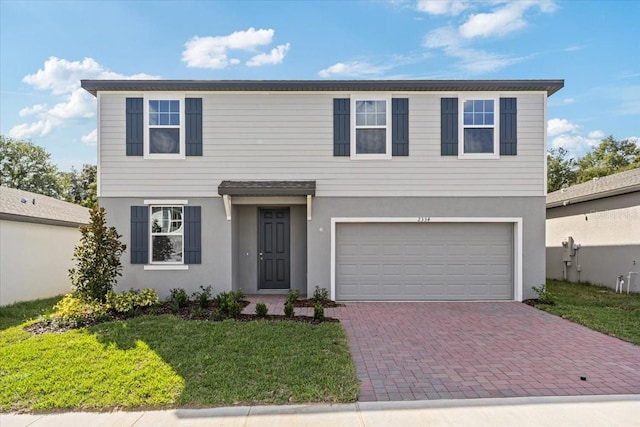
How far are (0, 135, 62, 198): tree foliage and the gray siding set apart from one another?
28.1 meters

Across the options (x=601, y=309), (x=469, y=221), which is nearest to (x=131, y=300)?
(x=469, y=221)

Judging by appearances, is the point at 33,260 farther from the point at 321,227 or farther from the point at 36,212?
the point at 321,227

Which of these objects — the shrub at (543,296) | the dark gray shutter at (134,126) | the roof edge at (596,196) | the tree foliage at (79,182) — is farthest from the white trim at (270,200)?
the tree foliage at (79,182)

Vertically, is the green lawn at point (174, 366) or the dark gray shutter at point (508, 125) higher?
the dark gray shutter at point (508, 125)

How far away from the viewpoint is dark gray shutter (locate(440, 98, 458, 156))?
9.62 metres

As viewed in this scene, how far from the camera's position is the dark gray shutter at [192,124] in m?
9.62

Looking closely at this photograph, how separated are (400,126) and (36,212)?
417 inches

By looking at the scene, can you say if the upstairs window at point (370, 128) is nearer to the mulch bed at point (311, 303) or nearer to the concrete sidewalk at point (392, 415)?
the mulch bed at point (311, 303)

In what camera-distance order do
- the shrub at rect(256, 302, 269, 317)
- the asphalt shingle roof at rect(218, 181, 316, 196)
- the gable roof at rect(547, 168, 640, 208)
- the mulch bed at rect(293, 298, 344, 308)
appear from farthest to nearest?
the gable roof at rect(547, 168, 640, 208)
the asphalt shingle roof at rect(218, 181, 316, 196)
the mulch bed at rect(293, 298, 344, 308)
the shrub at rect(256, 302, 269, 317)

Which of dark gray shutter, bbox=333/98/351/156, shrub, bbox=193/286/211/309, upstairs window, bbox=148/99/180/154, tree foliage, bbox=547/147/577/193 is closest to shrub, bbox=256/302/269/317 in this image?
shrub, bbox=193/286/211/309

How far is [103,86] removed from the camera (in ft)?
30.9

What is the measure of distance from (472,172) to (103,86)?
944 centimetres

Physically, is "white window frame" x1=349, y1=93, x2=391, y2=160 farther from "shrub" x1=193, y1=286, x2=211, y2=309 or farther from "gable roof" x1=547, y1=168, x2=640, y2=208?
"gable roof" x1=547, y1=168, x2=640, y2=208

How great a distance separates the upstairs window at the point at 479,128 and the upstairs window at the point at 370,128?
1.99 metres
